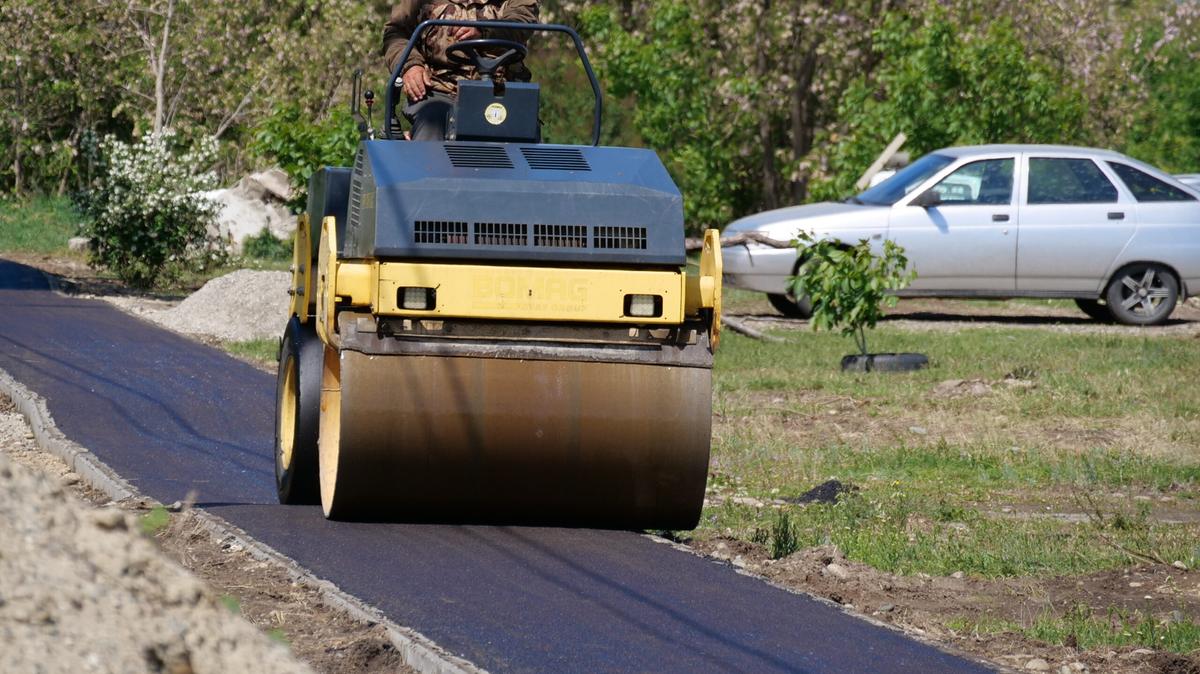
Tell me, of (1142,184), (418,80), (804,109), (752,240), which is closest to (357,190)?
(418,80)

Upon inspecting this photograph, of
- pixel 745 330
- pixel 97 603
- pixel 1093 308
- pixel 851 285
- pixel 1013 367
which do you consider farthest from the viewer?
pixel 1093 308

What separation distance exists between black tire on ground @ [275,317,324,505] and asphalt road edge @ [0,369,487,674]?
53 cm

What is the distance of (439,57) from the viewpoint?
9.02 meters

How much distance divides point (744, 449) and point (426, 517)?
4.02 m

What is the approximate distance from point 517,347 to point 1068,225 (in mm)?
12712

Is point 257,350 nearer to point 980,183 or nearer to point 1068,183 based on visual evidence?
point 980,183

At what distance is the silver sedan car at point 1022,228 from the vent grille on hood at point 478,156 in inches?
421

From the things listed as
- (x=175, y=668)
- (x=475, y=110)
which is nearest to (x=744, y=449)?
(x=475, y=110)

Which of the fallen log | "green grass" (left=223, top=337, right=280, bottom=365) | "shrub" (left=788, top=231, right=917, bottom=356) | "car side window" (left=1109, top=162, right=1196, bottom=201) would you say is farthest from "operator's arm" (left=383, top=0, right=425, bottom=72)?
"car side window" (left=1109, top=162, right=1196, bottom=201)

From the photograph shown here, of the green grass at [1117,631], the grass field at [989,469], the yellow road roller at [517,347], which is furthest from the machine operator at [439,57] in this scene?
the green grass at [1117,631]

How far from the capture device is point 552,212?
7.86m

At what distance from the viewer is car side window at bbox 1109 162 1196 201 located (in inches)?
770

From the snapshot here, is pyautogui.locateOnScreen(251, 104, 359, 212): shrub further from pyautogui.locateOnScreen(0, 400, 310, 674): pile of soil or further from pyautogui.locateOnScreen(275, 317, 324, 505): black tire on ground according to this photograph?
pyautogui.locateOnScreen(0, 400, 310, 674): pile of soil

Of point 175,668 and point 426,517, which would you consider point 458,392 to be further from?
point 175,668
